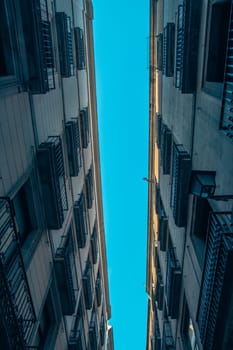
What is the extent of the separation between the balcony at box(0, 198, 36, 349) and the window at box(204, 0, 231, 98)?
18.3ft

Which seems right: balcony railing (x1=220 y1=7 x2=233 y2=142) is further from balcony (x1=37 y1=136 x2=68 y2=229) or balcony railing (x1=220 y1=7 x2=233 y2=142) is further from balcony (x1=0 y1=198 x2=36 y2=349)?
balcony (x1=37 y1=136 x2=68 y2=229)

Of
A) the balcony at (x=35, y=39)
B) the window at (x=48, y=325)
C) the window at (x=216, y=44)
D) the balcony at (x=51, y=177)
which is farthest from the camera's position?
the window at (x=48, y=325)

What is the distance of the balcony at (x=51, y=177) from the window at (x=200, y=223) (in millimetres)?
4529

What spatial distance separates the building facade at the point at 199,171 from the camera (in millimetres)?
5898

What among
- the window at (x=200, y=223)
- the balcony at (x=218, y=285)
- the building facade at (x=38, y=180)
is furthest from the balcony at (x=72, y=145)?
the balcony at (x=218, y=285)

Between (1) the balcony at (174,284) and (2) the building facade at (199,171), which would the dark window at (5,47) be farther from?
Result: (1) the balcony at (174,284)

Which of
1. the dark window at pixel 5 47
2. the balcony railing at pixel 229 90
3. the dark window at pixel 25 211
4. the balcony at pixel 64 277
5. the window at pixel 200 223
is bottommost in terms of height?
the balcony at pixel 64 277

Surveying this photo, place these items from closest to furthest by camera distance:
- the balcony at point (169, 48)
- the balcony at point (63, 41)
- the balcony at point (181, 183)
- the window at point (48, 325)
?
1. the balcony at point (181, 183)
2. the window at point (48, 325)
3. the balcony at point (63, 41)
4. the balcony at point (169, 48)

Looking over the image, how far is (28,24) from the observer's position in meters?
7.68

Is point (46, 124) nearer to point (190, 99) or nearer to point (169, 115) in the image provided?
point (190, 99)

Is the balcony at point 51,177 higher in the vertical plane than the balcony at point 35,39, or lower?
lower

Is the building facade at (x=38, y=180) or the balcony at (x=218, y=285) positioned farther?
the building facade at (x=38, y=180)

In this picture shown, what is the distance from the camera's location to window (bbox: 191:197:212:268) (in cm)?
966

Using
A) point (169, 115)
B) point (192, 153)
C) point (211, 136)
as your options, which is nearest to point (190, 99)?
point (192, 153)
